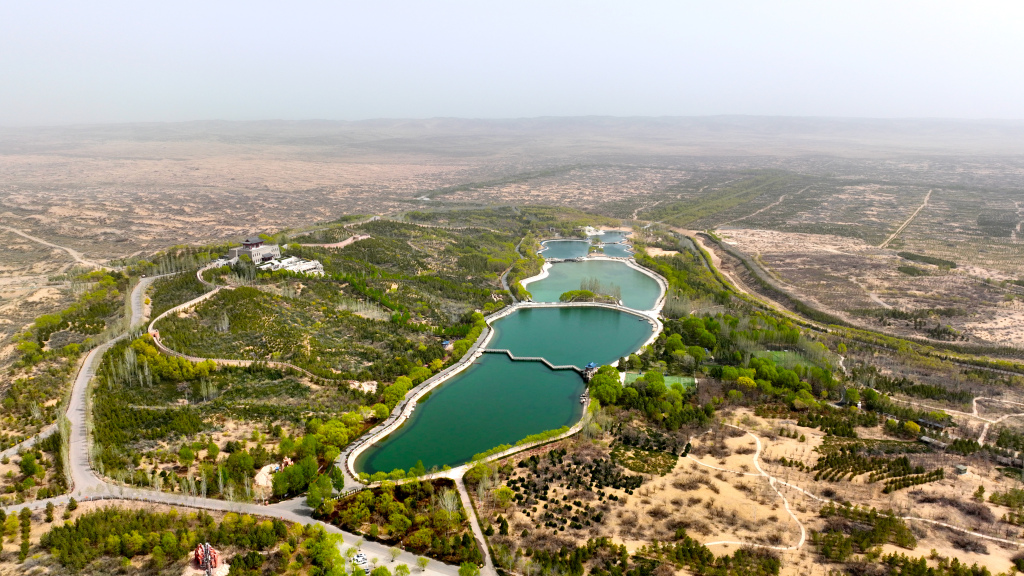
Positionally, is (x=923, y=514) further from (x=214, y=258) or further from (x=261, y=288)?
(x=214, y=258)

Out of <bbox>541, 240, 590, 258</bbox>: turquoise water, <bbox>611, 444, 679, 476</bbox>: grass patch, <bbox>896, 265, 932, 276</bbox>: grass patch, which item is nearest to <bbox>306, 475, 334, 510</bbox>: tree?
<bbox>611, 444, 679, 476</bbox>: grass patch

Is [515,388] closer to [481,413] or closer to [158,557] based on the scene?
[481,413]

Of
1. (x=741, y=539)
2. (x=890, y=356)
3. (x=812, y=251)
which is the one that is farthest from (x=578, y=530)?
(x=812, y=251)

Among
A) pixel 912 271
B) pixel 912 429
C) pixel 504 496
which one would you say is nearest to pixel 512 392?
pixel 504 496

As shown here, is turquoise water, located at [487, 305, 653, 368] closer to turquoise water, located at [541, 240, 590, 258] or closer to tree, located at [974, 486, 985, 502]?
tree, located at [974, 486, 985, 502]

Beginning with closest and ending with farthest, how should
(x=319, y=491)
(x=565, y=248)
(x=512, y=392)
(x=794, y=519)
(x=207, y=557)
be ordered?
(x=207, y=557)
(x=794, y=519)
(x=319, y=491)
(x=512, y=392)
(x=565, y=248)

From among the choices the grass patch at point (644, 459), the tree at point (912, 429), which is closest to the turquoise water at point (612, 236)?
the tree at point (912, 429)

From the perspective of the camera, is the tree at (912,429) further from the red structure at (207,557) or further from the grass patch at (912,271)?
the grass patch at (912,271)
